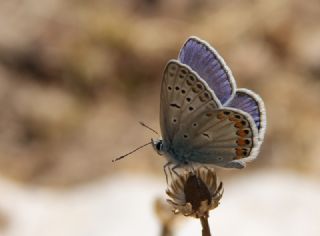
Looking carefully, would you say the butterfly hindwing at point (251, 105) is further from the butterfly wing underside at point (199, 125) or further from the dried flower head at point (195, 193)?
the dried flower head at point (195, 193)

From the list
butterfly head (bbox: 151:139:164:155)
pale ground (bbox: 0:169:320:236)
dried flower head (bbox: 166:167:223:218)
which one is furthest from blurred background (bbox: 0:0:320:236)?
dried flower head (bbox: 166:167:223:218)

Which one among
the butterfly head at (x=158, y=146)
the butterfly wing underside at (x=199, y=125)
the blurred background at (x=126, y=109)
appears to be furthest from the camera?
the blurred background at (x=126, y=109)

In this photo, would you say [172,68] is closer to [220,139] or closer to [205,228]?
[220,139]

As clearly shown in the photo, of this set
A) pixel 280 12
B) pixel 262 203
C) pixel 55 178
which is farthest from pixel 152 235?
pixel 280 12

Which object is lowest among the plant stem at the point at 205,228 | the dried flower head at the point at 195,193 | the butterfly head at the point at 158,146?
the plant stem at the point at 205,228

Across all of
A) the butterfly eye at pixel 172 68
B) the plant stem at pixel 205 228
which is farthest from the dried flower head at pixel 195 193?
the butterfly eye at pixel 172 68

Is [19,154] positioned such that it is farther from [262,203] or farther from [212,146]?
[212,146]
